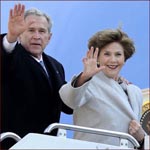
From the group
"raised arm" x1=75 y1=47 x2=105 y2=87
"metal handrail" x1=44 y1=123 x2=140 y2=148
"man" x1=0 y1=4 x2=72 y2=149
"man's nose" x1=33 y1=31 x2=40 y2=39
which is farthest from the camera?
"man's nose" x1=33 y1=31 x2=40 y2=39

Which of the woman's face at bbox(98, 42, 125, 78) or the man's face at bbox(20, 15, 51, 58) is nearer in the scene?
the woman's face at bbox(98, 42, 125, 78)

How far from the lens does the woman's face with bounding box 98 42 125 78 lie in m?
1.58

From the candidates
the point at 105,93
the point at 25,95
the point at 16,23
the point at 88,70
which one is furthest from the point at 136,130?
the point at 16,23

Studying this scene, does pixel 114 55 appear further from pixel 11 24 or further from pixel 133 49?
pixel 11 24

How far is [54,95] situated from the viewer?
175cm

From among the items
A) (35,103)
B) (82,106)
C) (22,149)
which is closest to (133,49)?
(82,106)

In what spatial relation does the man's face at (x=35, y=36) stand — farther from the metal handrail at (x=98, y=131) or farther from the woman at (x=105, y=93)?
the metal handrail at (x=98, y=131)

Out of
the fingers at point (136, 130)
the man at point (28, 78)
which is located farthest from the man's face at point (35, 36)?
the fingers at point (136, 130)

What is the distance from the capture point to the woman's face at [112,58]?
1584mm

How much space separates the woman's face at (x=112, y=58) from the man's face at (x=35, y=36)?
296 millimetres

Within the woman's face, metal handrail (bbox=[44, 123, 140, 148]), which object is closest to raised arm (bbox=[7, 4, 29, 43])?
the woman's face

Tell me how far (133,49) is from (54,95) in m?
0.39

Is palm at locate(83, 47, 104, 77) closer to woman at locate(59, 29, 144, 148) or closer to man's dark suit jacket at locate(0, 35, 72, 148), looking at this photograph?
woman at locate(59, 29, 144, 148)

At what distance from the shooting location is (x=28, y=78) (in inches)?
65.7
